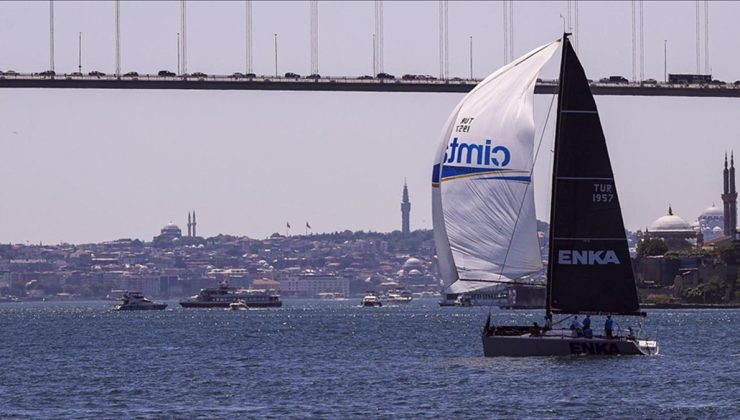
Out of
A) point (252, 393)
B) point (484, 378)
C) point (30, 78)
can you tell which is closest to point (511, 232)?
point (484, 378)

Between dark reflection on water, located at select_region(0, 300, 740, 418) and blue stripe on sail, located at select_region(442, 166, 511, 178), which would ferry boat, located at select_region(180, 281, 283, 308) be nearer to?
dark reflection on water, located at select_region(0, 300, 740, 418)

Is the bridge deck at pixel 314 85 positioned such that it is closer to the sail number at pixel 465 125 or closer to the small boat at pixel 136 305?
the small boat at pixel 136 305

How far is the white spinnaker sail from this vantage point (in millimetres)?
38188

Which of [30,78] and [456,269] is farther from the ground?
[30,78]

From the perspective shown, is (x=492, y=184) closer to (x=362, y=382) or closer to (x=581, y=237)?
(x=581, y=237)

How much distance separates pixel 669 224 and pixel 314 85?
7360 cm

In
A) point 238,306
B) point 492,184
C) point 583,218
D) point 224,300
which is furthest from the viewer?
point 224,300

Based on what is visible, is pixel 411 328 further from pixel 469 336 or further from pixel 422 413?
pixel 422 413

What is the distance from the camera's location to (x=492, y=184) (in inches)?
1501

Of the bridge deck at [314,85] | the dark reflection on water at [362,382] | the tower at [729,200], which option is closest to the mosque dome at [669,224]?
the tower at [729,200]

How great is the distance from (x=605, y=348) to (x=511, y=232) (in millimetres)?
2959

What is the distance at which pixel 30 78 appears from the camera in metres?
86.8

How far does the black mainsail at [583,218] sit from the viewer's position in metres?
39.1

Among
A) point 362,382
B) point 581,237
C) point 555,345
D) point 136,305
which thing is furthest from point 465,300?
point 362,382
